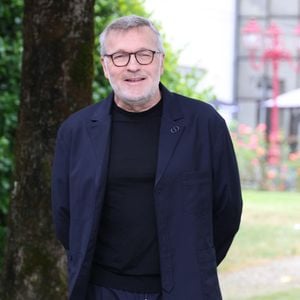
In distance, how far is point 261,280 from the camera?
9.38 m

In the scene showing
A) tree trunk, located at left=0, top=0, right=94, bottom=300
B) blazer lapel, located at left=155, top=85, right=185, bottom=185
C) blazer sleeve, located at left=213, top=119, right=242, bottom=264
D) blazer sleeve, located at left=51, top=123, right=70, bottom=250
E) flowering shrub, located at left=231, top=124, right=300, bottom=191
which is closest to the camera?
blazer lapel, located at left=155, top=85, right=185, bottom=185

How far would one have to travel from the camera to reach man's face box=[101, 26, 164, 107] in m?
3.50

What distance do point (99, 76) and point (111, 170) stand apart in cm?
443

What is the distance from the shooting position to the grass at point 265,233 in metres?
10.8

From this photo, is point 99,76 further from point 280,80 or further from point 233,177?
point 280,80

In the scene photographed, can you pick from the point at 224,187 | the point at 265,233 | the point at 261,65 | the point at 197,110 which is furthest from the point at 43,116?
the point at 261,65

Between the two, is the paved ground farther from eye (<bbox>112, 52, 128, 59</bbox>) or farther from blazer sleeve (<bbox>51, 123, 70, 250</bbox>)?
eye (<bbox>112, 52, 128, 59</bbox>)

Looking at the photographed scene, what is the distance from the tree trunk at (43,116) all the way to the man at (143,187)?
1915mm

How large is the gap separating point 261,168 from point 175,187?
1904 centimetres

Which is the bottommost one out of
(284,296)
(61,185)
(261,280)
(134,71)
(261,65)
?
(261,280)

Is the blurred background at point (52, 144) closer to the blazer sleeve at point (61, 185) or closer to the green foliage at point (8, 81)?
the green foliage at point (8, 81)

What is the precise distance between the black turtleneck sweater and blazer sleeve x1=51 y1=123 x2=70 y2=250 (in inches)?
10.7

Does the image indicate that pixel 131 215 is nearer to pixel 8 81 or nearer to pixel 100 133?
pixel 100 133

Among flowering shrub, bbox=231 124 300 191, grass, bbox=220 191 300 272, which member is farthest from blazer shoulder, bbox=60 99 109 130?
flowering shrub, bbox=231 124 300 191
